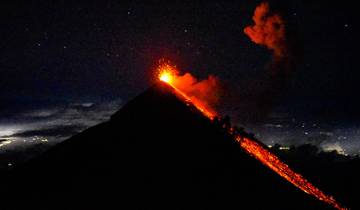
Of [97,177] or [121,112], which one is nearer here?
[97,177]

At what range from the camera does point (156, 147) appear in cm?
2048

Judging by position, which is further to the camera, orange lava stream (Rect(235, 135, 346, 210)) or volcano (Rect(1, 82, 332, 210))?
orange lava stream (Rect(235, 135, 346, 210))

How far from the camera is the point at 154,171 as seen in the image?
18.9 metres

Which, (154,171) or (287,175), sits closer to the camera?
(154,171)

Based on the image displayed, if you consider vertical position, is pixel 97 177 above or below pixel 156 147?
below

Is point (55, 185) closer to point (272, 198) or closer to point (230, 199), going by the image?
point (230, 199)

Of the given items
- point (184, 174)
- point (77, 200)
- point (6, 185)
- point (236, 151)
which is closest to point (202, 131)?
point (236, 151)

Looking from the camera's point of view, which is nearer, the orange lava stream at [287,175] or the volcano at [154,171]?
the volcano at [154,171]

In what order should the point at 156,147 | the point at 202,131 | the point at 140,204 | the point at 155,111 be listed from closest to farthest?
the point at 140,204
the point at 156,147
the point at 202,131
the point at 155,111

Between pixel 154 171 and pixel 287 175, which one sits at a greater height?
pixel 287 175

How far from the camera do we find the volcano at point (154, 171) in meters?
17.2

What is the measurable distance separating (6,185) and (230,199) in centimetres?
1220

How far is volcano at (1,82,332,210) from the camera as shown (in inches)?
677

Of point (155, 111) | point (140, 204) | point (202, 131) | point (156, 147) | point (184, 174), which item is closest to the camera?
point (140, 204)
